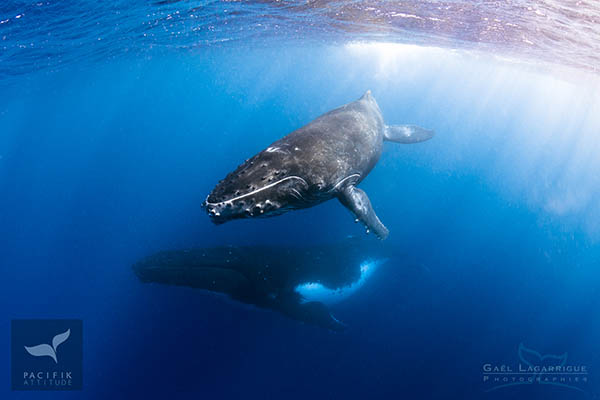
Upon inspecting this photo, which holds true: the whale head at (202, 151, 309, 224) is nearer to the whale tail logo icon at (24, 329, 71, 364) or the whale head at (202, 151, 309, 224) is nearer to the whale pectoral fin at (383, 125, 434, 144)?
the whale pectoral fin at (383, 125, 434, 144)

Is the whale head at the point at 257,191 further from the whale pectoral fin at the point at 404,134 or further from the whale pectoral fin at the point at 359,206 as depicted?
the whale pectoral fin at the point at 404,134

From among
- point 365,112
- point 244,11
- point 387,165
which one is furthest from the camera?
point 387,165

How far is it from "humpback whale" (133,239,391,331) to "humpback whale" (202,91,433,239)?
4.66 metres

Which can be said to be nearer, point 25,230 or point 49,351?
point 49,351

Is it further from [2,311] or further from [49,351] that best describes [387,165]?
[2,311]

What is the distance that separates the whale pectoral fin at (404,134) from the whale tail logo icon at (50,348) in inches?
501

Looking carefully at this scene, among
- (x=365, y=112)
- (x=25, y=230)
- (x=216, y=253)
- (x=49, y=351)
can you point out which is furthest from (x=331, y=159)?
(x=25, y=230)

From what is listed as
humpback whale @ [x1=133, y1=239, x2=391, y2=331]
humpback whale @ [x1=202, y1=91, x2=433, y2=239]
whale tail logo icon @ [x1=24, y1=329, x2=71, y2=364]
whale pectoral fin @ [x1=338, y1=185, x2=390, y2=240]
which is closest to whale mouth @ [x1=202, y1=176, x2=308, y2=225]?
humpback whale @ [x1=202, y1=91, x2=433, y2=239]

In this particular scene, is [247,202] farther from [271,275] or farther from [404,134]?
[404,134]

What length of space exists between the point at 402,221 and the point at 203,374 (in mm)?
12228

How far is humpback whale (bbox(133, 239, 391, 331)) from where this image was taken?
30.6 feet

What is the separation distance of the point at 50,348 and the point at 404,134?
46.0ft

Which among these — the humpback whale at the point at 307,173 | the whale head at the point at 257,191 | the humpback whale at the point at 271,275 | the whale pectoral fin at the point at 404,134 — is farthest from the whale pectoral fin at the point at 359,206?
the humpback whale at the point at 271,275

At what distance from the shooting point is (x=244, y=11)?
16438 mm
